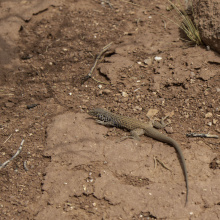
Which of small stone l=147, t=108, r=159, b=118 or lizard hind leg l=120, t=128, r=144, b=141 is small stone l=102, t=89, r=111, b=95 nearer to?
small stone l=147, t=108, r=159, b=118

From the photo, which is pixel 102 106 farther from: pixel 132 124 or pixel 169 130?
pixel 169 130

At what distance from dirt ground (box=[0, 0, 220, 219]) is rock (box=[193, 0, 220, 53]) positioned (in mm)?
212

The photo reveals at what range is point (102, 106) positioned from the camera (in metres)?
5.21

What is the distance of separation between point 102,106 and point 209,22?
2.48m

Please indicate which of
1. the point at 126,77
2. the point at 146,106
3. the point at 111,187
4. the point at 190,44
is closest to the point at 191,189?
the point at 111,187

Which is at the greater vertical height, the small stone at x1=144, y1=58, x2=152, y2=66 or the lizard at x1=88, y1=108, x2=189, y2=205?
the small stone at x1=144, y1=58, x2=152, y2=66

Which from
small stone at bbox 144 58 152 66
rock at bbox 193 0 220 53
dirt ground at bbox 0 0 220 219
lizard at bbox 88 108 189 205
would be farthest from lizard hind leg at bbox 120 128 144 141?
rock at bbox 193 0 220 53

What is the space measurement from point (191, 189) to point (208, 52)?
2752 mm

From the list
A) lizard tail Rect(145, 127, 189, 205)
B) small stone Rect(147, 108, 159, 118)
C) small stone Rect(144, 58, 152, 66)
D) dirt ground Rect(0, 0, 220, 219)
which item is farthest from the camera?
small stone Rect(144, 58, 152, 66)

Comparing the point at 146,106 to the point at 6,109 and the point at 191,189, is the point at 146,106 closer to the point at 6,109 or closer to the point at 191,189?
the point at 191,189

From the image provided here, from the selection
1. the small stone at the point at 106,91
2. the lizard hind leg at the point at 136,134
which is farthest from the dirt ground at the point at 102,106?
the lizard hind leg at the point at 136,134

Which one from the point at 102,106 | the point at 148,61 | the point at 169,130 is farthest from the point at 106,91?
the point at 169,130

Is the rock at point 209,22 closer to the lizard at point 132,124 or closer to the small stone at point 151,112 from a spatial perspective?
the small stone at point 151,112

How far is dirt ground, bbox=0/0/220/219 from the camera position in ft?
12.7
